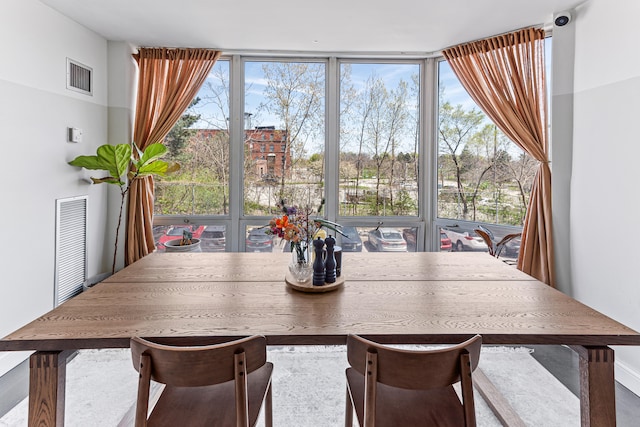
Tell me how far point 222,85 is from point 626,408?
13.6 feet

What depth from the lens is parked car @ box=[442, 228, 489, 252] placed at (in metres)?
3.63

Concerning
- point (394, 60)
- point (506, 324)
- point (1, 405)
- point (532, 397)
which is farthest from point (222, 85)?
point (532, 397)

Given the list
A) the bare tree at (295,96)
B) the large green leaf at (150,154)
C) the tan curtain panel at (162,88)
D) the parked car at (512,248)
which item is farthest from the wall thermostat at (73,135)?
the parked car at (512,248)

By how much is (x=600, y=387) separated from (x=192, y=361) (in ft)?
4.64

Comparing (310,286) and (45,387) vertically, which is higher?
(310,286)

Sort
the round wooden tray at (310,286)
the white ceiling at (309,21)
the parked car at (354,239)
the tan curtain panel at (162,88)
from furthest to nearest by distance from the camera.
A: 1. the parked car at (354,239)
2. the tan curtain panel at (162,88)
3. the white ceiling at (309,21)
4. the round wooden tray at (310,286)

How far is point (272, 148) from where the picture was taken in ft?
12.3

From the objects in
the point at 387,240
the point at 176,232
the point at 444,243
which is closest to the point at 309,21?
the point at 387,240

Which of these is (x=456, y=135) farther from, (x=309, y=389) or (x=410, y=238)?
(x=309, y=389)

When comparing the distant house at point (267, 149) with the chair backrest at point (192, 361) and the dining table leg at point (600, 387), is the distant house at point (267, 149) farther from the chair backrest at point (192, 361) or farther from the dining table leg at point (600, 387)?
the dining table leg at point (600, 387)

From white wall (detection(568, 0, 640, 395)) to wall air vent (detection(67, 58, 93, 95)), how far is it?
4148 millimetres

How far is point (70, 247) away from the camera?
9.89 feet

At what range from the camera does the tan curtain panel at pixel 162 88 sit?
353 centimetres

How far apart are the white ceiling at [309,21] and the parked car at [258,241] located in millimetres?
1920
